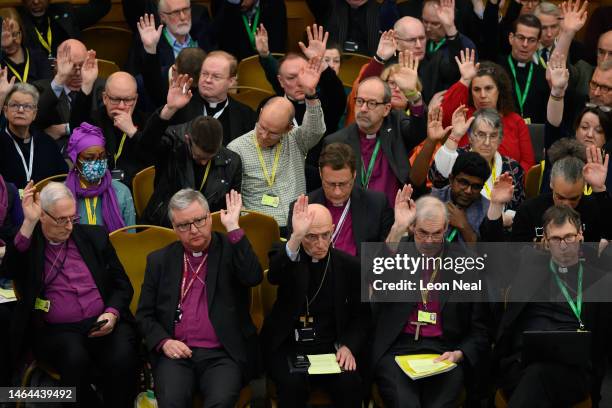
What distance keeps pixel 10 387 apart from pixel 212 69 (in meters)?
2.40

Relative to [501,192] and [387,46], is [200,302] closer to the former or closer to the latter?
[501,192]

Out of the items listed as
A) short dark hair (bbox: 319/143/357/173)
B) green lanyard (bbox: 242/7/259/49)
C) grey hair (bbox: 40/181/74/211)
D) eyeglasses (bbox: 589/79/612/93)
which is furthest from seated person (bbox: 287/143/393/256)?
green lanyard (bbox: 242/7/259/49)

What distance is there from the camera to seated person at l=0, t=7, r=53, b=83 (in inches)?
280

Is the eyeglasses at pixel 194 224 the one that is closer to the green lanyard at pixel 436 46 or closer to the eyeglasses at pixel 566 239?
the eyeglasses at pixel 566 239

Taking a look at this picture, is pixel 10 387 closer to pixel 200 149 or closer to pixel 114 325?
pixel 114 325

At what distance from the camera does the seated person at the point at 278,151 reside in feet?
20.4

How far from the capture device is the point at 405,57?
6.66 m

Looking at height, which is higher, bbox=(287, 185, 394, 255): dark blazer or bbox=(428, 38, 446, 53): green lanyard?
bbox=(428, 38, 446, 53): green lanyard

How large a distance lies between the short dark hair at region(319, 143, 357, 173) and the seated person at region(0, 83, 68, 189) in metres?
1.71

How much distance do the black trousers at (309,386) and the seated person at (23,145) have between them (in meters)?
2.06

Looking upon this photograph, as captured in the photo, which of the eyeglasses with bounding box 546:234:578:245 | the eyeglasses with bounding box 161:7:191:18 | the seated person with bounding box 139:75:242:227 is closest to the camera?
the eyeglasses with bounding box 546:234:578:245

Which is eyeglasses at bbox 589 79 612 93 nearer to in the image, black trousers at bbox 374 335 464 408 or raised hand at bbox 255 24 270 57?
raised hand at bbox 255 24 270 57

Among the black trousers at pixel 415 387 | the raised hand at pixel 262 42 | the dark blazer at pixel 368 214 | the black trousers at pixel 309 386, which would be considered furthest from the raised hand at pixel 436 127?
the raised hand at pixel 262 42

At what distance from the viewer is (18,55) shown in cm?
725
